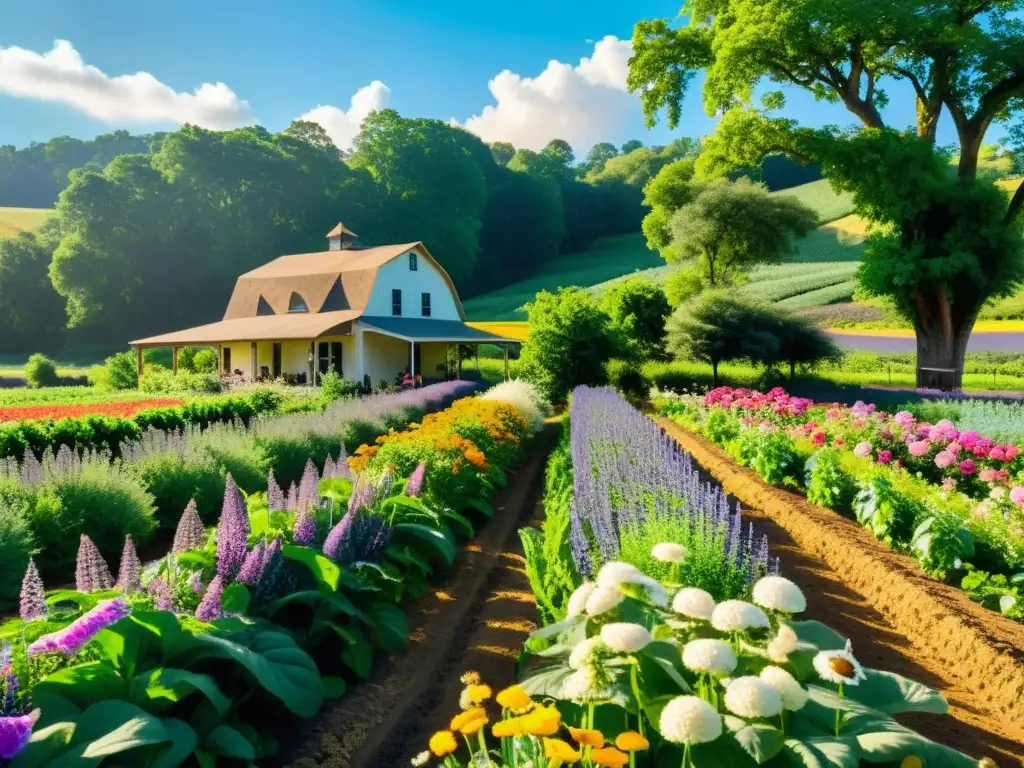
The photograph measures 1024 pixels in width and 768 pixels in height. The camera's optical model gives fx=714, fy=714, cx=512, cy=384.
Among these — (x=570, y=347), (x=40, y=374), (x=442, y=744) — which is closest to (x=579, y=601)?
(x=442, y=744)

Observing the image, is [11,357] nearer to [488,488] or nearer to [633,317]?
[633,317]

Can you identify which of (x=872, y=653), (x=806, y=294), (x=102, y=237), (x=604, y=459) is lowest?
(x=872, y=653)

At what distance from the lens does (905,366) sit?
107 ft

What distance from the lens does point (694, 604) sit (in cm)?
242

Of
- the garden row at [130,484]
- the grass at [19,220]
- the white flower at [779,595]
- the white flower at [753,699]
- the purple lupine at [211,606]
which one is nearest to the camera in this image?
the white flower at [753,699]

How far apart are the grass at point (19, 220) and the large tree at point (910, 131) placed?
57.6 m

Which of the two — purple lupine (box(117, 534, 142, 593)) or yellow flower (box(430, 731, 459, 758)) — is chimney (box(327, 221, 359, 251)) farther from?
yellow flower (box(430, 731, 459, 758))

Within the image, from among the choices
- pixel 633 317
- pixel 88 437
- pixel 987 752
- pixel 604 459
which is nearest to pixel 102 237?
pixel 633 317

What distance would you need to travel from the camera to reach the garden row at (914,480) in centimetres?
521

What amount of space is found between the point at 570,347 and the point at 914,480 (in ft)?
47.2

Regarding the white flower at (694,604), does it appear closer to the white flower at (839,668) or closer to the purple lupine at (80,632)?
the white flower at (839,668)

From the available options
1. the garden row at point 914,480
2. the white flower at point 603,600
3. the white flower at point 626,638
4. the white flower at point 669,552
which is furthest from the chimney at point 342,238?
the white flower at point 626,638

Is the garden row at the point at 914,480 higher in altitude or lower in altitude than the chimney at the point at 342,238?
lower

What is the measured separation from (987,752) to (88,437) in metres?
11.0
